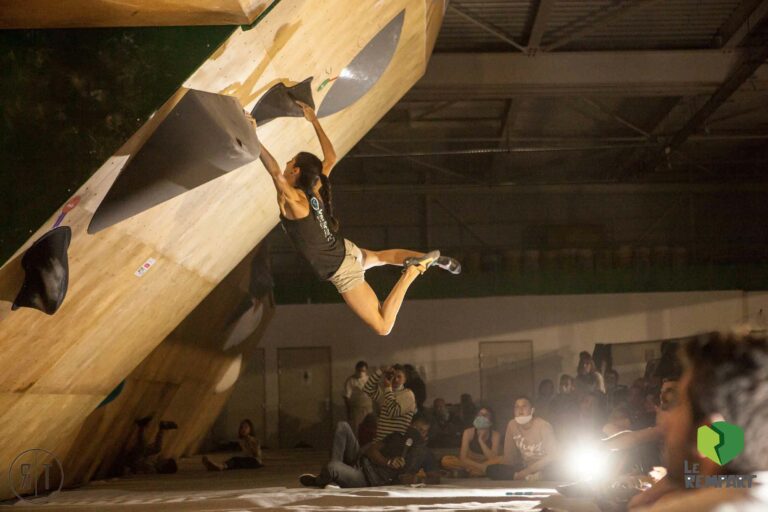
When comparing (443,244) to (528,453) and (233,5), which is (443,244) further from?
(233,5)

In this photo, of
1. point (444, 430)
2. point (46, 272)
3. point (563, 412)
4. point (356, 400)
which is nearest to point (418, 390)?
point (356, 400)

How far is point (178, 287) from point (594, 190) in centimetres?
1288

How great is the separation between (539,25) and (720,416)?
9.10m

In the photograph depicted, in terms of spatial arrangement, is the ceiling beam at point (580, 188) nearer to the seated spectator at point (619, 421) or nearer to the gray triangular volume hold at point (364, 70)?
the seated spectator at point (619, 421)

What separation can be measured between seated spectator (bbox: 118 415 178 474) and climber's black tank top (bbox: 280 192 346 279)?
585cm

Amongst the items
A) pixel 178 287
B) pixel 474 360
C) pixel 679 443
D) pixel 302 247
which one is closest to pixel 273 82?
pixel 302 247

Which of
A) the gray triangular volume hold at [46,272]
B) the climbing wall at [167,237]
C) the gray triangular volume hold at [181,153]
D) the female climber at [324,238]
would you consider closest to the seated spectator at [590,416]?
the climbing wall at [167,237]

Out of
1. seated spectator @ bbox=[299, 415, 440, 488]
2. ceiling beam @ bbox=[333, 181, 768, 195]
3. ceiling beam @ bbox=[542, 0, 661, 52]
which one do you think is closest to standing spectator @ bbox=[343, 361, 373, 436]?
seated spectator @ bbox=[299, 415, 440, 488]

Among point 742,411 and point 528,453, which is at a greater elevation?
point 742,411

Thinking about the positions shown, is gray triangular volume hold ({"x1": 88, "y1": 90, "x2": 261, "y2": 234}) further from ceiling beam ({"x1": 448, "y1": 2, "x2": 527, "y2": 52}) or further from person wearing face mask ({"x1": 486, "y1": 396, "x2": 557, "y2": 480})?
ceiling beam ({"x1": 448, "y1": 2, "x2": 527, "y2": 52})

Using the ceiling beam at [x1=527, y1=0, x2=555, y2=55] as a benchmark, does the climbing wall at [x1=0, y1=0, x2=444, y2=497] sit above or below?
below

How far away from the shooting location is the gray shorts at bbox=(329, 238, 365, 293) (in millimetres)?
5414

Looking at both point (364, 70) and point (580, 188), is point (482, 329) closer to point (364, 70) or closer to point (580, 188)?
point (580, 188)

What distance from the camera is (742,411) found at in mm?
1206
